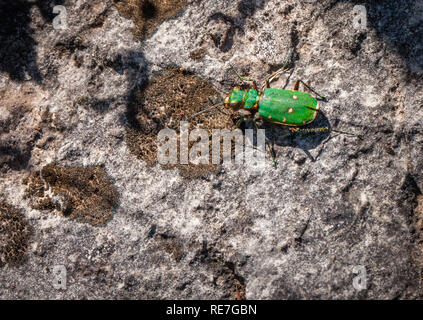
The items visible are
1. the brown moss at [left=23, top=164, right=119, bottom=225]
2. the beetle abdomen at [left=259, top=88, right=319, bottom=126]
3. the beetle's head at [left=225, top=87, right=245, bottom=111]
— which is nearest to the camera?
the beetle abdomen at [left=259, top=88, right=319, bottom=126]

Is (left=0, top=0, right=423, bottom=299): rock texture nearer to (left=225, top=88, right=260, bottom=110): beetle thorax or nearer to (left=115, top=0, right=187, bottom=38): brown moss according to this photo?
(left=115, top=0, right=187, bottom=38): brown moss

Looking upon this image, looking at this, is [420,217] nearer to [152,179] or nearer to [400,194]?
[400,194]

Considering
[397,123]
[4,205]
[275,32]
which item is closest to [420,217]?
[397,123]

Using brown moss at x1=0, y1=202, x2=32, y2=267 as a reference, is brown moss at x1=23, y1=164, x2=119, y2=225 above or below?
above

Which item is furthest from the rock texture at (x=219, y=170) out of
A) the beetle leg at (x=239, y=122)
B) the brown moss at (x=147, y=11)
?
the beetle leg at (x=239, y=122)

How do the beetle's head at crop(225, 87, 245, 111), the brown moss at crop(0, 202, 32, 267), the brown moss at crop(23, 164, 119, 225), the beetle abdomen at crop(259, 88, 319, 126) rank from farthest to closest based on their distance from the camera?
the brown moss at crop(0, 202, 32, 267)
the brown moss at crop(23, 164, 119, 225)
the beetle's head at crop(225, 87, 245, 111)
the beetle abdomen at crop(259, 88, 319, 126)

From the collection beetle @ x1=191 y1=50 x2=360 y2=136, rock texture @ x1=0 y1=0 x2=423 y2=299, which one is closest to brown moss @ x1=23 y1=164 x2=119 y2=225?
rock texture @ x1=0 y1=0 x2=423 y2=299

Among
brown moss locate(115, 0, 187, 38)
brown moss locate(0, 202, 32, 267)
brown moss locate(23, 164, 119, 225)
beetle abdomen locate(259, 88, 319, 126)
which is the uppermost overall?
brown moss locate(115, 0, 187, 38)
